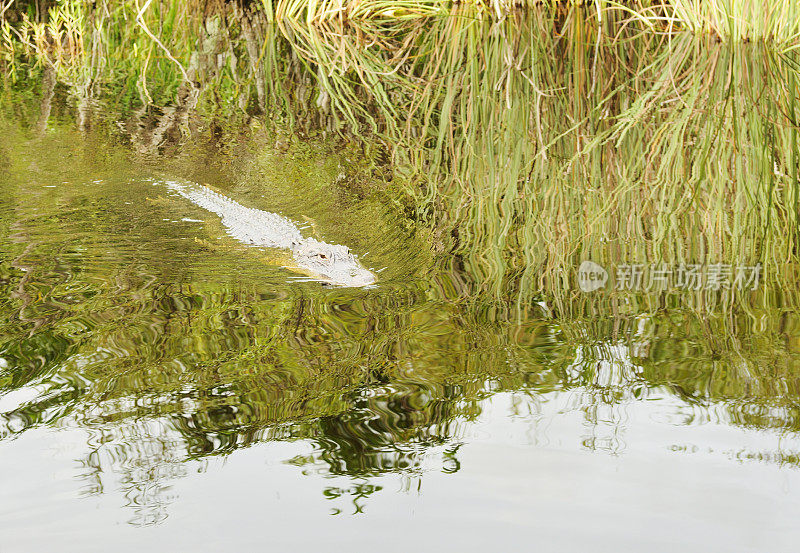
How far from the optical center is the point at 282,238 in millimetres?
4523

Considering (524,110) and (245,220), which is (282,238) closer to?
(245,220)

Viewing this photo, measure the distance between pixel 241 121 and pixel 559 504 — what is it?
5.33 metres

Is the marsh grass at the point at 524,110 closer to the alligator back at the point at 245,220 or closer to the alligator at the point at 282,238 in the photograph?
the alligator at the point at 282,238

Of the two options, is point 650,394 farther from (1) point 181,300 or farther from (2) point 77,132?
(2) point 77,132

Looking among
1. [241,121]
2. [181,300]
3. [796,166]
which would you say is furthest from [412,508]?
[241,121]

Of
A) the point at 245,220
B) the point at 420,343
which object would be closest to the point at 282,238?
the point at 245,220

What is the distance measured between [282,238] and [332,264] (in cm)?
62

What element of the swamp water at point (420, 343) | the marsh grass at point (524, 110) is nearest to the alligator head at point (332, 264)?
the swamp water at point (420, 343)

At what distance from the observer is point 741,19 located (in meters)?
7.88

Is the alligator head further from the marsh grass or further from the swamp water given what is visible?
the marsh grass

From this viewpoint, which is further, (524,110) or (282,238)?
(524,110)

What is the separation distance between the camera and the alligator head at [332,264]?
385 centimetres

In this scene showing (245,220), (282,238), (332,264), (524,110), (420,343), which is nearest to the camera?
(420,343)

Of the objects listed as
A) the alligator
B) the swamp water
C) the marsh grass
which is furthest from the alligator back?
the marsh grass
